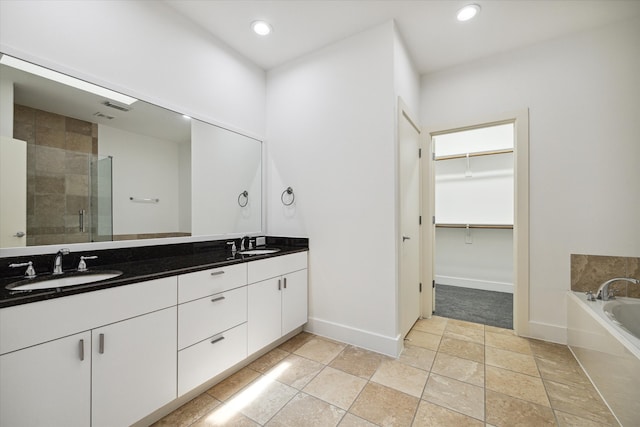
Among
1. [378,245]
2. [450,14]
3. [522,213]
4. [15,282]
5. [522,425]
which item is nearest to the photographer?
[15,282]

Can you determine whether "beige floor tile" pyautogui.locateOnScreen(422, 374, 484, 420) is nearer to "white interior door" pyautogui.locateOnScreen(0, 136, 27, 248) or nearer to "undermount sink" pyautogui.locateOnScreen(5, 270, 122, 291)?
"undermount sink" pyautogui.locateOnScreen(5, 270, 122, 291)

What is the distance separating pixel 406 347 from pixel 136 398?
1940 millimetres

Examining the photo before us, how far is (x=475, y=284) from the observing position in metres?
3.93

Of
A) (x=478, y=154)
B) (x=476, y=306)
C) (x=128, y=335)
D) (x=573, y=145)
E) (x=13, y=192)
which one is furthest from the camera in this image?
(x=478, y=154)

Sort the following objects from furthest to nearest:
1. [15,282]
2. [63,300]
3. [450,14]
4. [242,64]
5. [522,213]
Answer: [242,64], [522,213], [450,14], [15,282], [63,300]

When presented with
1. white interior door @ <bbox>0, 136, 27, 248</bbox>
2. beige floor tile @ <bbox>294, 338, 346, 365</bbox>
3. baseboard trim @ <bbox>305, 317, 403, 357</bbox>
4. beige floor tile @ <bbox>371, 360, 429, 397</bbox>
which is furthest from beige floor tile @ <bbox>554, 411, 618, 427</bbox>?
white interior door @ <bbox>0, 136, 27, 248</bbox>

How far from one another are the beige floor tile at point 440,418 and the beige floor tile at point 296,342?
1.08 meters

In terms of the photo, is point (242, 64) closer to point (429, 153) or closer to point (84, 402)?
point (429, 153)

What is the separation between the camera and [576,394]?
1.63 meters

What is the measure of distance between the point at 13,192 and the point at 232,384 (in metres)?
1.67

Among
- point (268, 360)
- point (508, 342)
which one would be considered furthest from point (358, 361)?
point (508, 342)

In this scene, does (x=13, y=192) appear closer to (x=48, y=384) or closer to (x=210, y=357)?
(x=48, y=384)

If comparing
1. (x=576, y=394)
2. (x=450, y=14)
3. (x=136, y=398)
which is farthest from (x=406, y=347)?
(x=450, y=14)

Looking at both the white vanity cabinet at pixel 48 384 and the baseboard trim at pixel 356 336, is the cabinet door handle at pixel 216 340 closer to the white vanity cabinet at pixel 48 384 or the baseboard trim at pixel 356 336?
the white vanity cabinet at pixel 48 384
